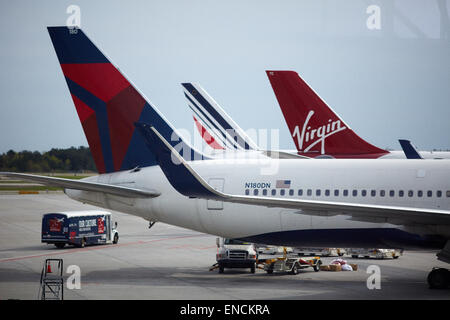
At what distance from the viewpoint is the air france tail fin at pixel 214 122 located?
4709cm

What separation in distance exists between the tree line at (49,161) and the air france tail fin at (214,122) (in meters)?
75.9

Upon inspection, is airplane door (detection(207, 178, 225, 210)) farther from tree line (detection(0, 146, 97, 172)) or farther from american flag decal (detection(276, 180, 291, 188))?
tree line (detection(0, 146, 97, 172))

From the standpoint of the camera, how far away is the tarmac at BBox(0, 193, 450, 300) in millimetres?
24078

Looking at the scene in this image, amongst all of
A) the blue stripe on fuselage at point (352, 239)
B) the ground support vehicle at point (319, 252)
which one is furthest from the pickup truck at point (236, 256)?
the ground support vehicle at point (319, 252)

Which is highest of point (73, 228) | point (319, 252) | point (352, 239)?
point (352, 239)

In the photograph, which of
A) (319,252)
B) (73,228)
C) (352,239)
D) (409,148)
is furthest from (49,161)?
(352,239)

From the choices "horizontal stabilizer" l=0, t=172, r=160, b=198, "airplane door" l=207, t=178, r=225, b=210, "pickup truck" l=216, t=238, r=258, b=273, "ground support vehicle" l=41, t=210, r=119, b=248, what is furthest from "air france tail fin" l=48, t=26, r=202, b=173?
"ground support vehicle" l=41, t=210, r=119, b=248

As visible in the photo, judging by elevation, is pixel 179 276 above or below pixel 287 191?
Result: below

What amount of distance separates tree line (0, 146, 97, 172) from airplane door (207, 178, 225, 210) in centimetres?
9588

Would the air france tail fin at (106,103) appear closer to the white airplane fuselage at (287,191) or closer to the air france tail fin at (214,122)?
the white airplane fuselage at (287,191)

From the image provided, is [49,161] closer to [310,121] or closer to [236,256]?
[310,121]

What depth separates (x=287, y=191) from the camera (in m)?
27.7

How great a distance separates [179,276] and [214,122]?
21.3 meters
